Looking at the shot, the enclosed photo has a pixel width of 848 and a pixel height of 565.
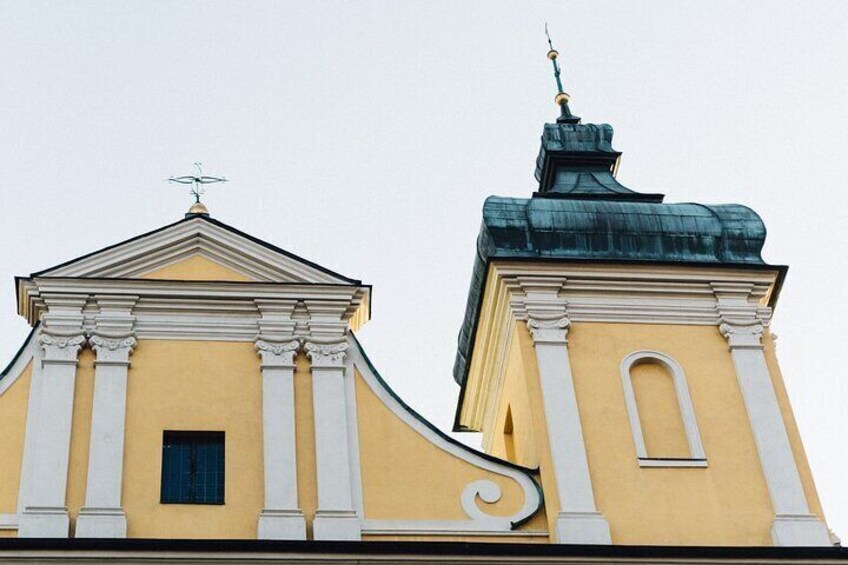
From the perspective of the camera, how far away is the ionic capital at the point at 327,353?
1750 centimetres

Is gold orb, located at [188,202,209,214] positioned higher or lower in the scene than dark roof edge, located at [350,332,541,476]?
higher

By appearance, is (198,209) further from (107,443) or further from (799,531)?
(799,531)

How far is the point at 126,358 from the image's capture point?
678 inches

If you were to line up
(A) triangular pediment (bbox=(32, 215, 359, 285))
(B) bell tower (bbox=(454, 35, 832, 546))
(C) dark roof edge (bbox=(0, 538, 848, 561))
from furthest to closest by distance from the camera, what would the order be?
(A) triangular pediment (bbox=(32, 215, 359, 285)) < (B) bell tower (bbox=(454, 35, 832, 546)) < (C) dark roof edge (bbox=(0, 538, 848, 561))

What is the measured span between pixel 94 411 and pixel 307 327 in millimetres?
2357

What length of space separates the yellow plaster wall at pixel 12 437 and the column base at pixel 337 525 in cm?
276

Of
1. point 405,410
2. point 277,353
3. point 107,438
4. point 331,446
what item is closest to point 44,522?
point 107,438

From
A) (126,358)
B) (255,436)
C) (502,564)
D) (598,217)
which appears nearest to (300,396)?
(255,436)

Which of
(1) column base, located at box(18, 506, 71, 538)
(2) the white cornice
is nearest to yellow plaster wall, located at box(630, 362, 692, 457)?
(2) the white cornice

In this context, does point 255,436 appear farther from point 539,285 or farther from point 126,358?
point 539,285

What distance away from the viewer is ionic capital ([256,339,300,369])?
17.4 meters

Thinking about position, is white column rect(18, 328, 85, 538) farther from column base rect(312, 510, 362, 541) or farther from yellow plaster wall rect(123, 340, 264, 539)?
column base rect(312, 510, 362, 541)

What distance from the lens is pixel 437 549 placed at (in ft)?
51.6

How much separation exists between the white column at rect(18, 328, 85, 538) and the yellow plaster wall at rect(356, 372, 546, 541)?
282 centimetres
